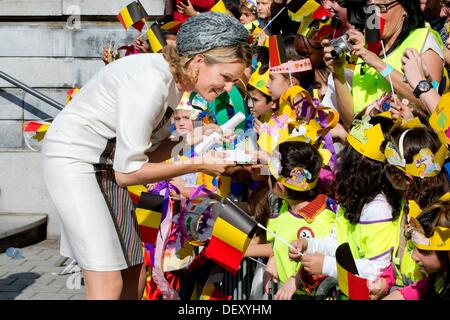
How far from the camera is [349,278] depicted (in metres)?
3.24

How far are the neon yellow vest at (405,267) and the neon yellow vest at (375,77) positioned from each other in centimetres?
99

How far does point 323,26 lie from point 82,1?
4258 millimetres

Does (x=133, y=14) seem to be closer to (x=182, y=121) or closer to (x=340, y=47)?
(x=182, y=121)

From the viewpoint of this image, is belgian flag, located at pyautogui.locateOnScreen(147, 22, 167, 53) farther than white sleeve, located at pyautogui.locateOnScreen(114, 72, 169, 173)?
Yes

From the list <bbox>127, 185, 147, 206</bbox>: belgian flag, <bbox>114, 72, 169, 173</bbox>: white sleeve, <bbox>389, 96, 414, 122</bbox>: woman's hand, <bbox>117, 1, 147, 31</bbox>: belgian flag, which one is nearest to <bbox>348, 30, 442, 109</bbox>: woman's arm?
<bbox>389, 96, 414, 122</bbox>: woman's hand

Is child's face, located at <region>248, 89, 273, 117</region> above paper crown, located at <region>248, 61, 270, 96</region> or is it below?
below

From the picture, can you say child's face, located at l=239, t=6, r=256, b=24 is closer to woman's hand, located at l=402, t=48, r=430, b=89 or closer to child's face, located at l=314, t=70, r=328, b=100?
child's face, located at l=314, t=70, r=328, b=100

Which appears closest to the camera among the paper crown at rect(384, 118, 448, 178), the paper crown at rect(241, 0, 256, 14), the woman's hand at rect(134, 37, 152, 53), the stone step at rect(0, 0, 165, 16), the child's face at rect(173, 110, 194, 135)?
the paper crown at rect(384, 118, 448, 178)

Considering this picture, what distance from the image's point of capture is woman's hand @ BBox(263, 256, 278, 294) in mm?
4020

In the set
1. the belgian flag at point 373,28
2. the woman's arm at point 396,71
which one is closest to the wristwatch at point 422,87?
the woman's arm at point 396,71

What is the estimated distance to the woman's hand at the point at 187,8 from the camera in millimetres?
6609

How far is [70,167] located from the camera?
3.51m

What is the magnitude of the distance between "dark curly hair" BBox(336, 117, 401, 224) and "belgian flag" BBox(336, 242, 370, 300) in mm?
409

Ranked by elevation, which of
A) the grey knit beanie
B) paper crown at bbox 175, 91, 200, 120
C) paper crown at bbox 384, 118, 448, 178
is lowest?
paper crown at bbox 175, 91, 200, 120
